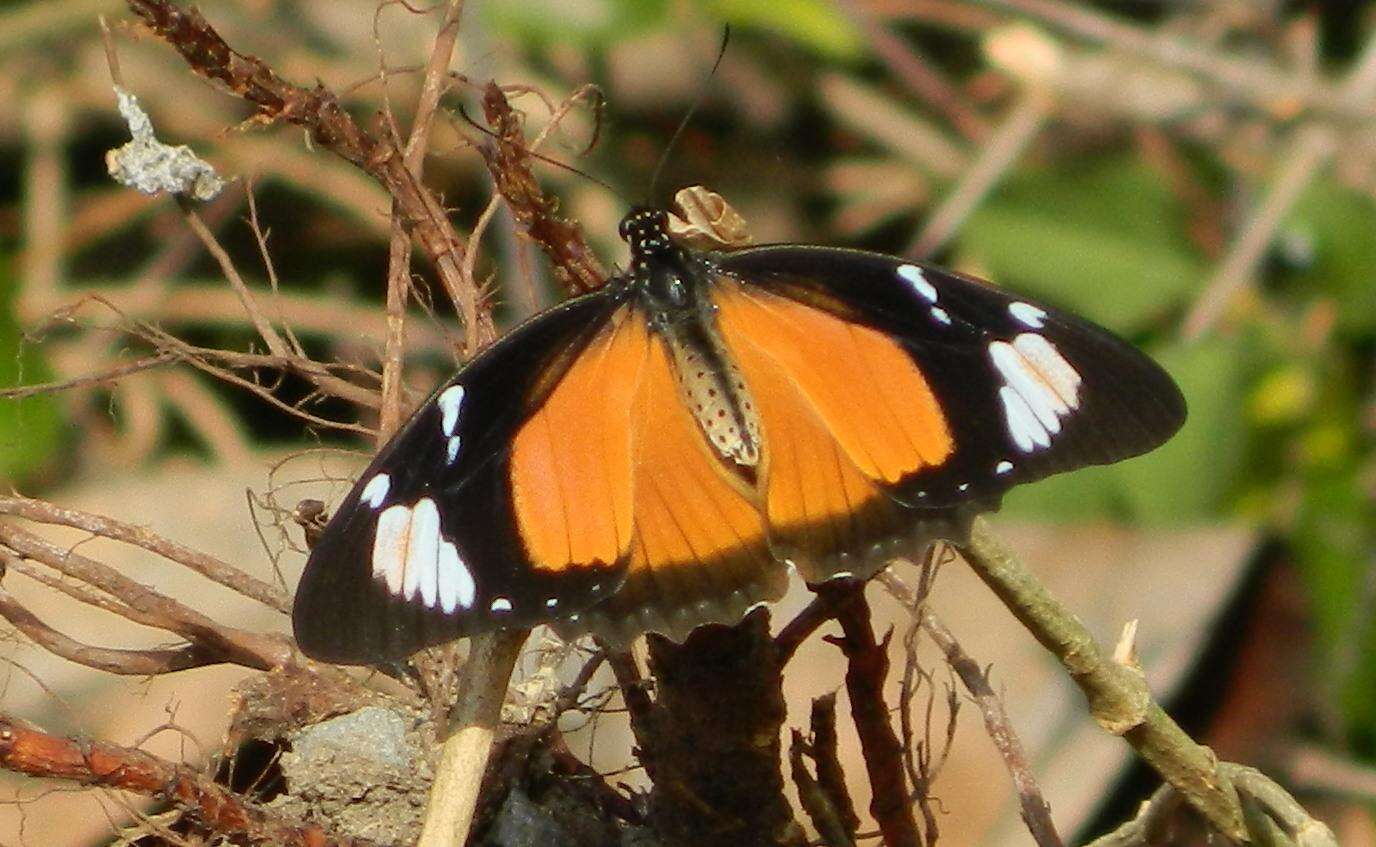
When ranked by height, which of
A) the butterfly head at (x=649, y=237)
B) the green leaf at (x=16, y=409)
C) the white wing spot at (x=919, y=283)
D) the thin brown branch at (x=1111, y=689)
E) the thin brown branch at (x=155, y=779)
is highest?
the green leaf at (x=16, y=409)

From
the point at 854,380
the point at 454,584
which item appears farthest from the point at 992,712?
the point at 454,584

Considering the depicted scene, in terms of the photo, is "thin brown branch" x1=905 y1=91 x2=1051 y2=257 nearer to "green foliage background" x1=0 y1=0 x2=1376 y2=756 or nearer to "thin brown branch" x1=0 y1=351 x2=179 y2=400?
"green foliage background" x1=0 y1=0 x2=1376 y2=756

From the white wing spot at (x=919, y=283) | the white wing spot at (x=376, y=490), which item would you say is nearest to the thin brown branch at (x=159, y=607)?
the white wing spot at (x=376, y=490)

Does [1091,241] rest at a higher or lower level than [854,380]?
higher

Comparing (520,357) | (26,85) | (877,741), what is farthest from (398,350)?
(26,85)

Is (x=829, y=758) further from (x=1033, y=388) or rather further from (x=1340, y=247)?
(x=1340, y=247)

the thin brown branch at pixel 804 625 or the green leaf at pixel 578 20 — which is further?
the green leaf at pixel 578 20

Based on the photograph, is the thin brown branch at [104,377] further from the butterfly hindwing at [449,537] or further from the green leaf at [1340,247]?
the green leaf at [1340,247]
